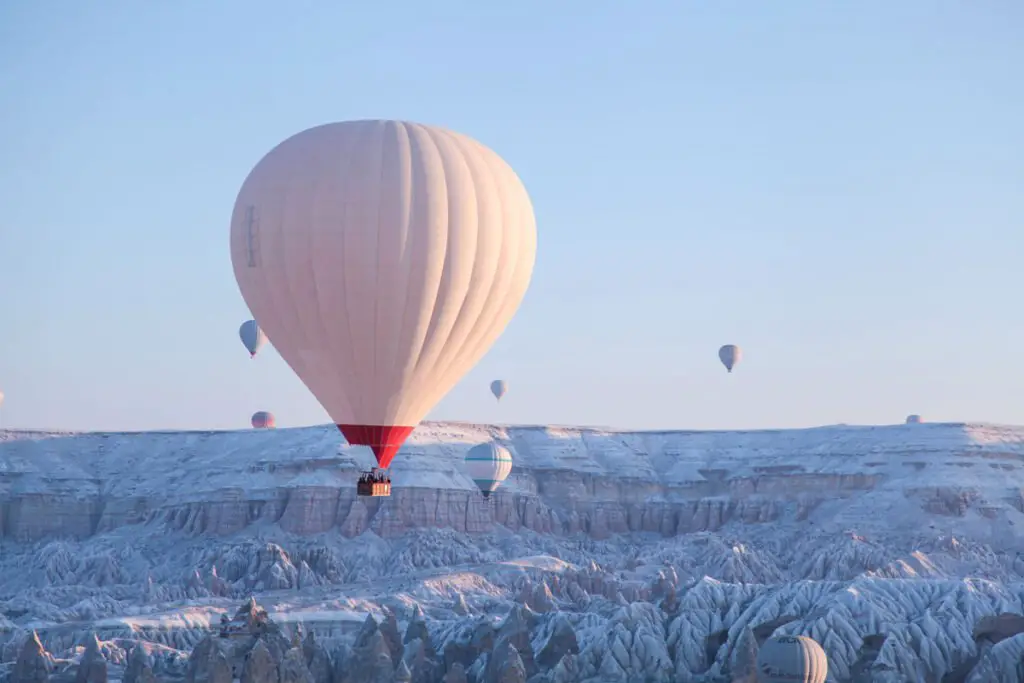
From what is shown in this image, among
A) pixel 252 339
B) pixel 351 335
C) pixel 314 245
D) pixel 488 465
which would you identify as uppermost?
pixel 252 339

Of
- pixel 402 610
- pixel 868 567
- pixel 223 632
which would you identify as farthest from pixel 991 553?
pixel 223 632

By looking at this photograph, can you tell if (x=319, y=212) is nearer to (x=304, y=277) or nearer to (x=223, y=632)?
(x=304, y=277)

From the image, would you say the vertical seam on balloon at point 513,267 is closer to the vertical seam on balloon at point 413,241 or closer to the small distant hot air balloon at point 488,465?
the vertical seam on balloon at point 413,241

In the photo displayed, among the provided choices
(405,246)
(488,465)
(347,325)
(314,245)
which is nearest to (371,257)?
(405,246)

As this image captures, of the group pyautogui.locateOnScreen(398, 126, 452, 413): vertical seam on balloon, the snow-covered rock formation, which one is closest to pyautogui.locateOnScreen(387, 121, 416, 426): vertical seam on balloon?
pyautogui.locateOnScreen(398, 126, 452, 413): vertical seam on balloon

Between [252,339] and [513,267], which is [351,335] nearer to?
[513,267]

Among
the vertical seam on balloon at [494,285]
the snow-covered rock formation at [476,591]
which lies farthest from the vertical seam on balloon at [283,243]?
the snow-covered rock formation at [476,591]

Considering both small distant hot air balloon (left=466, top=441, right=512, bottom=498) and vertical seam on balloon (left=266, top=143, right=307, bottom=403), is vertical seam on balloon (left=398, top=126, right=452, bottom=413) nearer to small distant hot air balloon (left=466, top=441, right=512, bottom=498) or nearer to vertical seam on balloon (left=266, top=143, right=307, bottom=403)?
vertical seam on balloon (left=266, top=143, right=307, bottom=403)
